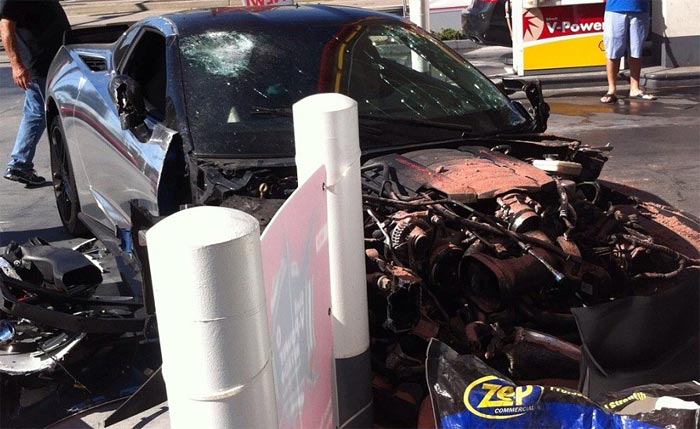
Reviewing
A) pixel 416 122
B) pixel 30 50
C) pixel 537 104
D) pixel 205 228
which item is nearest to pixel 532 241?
pixel 416 122

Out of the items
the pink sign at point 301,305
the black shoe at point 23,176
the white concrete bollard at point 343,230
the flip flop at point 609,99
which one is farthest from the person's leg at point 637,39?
the pink sign at point 301,305

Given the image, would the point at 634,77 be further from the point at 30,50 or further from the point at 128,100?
the point at 128,100

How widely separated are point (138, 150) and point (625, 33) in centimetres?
802

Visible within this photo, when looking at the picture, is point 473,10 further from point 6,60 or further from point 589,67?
point 6,60

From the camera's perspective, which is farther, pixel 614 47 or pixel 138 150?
pixel 614 47

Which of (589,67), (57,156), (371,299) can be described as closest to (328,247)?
(371,299)

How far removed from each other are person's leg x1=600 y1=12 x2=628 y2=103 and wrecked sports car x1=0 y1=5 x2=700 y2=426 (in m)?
6.07

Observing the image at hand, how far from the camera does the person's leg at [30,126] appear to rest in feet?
25.7

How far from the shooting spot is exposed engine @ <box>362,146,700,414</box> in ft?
11.8

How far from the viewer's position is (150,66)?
17.5 ft

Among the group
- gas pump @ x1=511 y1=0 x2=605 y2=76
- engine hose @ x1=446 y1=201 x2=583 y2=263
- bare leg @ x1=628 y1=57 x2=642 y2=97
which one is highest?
engine hose @ x1=446 y1=201 x2=583 y2=263

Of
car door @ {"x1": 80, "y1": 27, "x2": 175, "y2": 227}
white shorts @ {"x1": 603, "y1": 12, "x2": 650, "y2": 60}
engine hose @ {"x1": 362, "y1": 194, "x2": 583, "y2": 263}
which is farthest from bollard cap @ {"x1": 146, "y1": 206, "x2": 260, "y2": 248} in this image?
white shorts @ {"x1": 603, "y1": 12, "x2": 650, "y2": 60}

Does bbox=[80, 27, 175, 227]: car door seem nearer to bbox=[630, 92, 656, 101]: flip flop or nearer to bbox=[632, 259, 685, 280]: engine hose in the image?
bbox=[632, 259, 685, 280]: engine hose

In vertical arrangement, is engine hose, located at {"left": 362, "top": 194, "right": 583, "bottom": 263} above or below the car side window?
below
